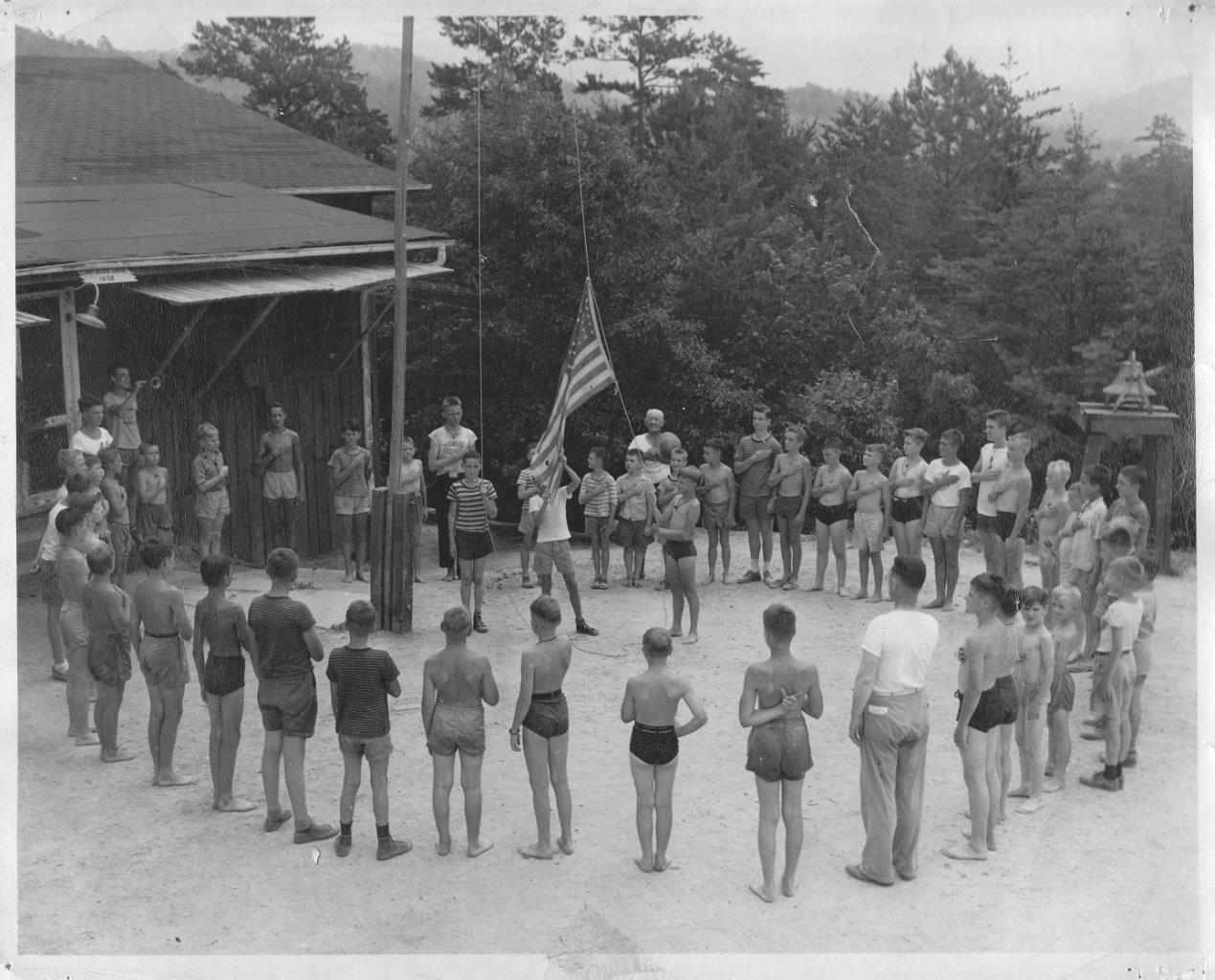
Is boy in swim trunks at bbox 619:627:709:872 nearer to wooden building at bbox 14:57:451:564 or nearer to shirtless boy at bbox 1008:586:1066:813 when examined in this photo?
shirtless boy at bbox 1008:586:1066:813

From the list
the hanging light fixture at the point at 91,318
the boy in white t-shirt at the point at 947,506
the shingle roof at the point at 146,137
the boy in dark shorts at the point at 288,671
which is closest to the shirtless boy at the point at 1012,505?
the boy in white t-shirt at the point at 947,506

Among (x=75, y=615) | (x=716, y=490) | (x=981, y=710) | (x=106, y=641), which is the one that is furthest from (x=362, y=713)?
(x=716, y=490)

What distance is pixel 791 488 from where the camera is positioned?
39.7ft

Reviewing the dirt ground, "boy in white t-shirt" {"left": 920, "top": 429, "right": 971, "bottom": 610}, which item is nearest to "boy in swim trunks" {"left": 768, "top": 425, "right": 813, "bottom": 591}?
"boy in white t-shirt" {"left": 920, "top": 429, "right": 971, "bottom": 610}

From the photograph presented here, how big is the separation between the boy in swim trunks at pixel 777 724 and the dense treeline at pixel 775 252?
5.79 m

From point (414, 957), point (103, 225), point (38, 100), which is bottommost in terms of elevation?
point (414, 957)

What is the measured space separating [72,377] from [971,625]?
26.3 ft

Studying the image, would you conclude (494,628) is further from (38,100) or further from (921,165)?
(921,165)

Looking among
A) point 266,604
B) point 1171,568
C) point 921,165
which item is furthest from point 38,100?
point 921,165

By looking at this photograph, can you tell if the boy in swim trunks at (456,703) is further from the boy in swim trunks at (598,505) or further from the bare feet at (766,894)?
the boy in swim trunks at (598,505)

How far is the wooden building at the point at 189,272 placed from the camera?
1073 cm

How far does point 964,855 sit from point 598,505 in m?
5.91

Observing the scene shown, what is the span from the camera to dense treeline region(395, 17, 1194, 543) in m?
20.3

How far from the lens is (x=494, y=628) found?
11.1m
